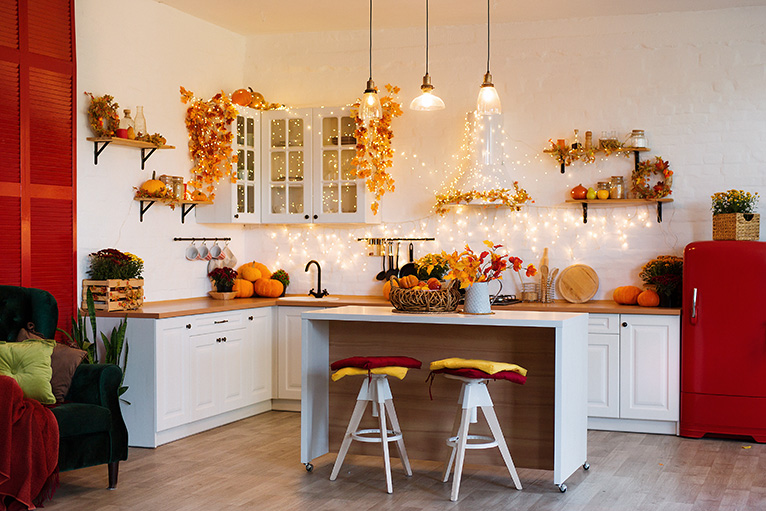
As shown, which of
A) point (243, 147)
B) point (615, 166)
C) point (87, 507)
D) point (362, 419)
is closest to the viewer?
point (87, 507)

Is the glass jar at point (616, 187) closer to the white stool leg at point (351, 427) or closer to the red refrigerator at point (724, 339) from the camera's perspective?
the red refrigerator at point (724, 339)

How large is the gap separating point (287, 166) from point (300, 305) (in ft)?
3.92

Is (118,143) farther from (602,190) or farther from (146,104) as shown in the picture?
(602,190)

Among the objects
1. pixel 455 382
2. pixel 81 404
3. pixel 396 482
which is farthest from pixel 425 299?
pixel 81 404

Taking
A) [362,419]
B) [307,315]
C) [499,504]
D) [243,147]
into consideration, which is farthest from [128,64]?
[499,504]

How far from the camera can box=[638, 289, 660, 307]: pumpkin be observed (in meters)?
5.93

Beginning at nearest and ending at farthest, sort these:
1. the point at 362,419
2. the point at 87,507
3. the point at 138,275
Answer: the point at 87,507 → the point at 362,419 → the point at 138,275

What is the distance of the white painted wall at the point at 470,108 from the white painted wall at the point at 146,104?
1 cm

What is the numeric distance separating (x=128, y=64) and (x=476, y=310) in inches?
123

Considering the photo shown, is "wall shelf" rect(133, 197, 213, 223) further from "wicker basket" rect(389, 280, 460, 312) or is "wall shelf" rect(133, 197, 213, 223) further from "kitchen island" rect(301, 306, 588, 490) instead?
"wicker basket" rect(389, 280, 460, 312)

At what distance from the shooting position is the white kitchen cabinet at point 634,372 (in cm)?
571

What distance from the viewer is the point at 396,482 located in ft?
14.8

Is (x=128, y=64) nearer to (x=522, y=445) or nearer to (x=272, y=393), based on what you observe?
(x=272, y=393)

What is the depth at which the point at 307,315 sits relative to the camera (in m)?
4.62
